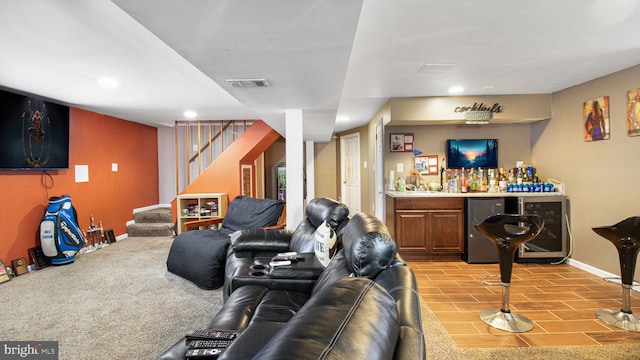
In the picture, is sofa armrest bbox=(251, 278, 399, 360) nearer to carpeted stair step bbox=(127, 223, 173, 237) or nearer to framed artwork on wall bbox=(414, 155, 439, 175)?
framed artwork on wall bbox=(414, 155, 439, 175)

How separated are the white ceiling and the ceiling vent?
7 centimetres

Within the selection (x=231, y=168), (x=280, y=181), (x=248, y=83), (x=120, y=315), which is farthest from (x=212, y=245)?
(x=280, y=181)

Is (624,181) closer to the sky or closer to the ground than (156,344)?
closer to the sky

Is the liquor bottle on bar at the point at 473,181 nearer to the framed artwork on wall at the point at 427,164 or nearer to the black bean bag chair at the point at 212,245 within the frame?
the framed artwork on wall at the point at 427,164

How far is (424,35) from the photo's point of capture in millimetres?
2371

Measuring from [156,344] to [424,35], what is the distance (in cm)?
306

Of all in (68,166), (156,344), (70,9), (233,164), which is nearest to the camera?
(70,9)

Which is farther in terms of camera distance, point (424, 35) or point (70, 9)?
point (424, 35)

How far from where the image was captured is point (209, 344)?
4.12ft

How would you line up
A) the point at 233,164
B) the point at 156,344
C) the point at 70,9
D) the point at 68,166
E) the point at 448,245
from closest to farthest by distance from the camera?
the point at 70,9
the point at 156,344
the point at 448,245
the point at 68,166
the point at 233,164

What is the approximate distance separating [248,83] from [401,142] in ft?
9.45

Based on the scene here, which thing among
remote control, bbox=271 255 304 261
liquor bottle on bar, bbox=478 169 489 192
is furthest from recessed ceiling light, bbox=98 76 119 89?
liquor bottle on bar, bbox=478 169 489 192

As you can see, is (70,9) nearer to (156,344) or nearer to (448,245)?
(156,344)

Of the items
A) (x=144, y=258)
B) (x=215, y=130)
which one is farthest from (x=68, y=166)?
(x=215, y=130)
